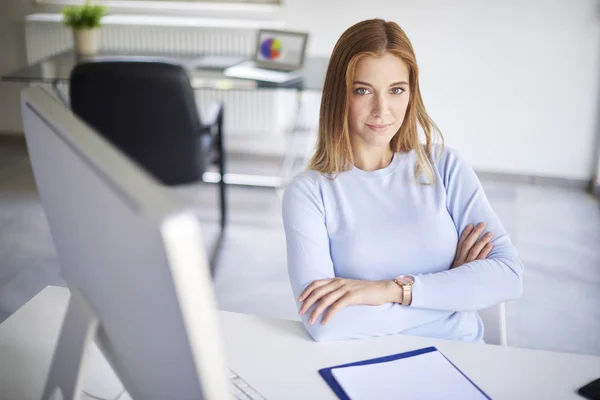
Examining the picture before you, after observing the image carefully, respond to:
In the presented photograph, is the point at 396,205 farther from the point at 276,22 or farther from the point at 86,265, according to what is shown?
the point at 276,22

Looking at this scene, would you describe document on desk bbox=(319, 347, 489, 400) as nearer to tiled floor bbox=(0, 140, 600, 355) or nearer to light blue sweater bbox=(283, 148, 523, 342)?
light blue sweater bbox=(283, 148, 523, 342)

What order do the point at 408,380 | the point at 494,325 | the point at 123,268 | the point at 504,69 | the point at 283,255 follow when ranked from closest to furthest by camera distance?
the point at 123,268, the point at 408,380, the point at 494,325, the point at 283,255, the point at 504,69

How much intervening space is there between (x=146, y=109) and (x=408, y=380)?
80.4 inches

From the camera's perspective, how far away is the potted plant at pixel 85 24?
3.65m

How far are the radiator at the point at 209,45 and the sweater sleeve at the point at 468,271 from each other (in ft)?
9.42

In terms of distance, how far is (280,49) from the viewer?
3.56 meters

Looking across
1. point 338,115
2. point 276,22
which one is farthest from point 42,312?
point 276,22

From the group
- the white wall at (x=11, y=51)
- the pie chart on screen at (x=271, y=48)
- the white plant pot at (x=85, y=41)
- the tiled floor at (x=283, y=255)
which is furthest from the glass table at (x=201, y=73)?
the white wall at (x=11, y=51)

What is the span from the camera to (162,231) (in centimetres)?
55

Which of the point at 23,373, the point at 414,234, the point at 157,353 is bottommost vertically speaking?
the point at 23,373

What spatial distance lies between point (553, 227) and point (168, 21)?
8.56 feet

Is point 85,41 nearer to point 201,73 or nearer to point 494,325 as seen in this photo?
point 201,73

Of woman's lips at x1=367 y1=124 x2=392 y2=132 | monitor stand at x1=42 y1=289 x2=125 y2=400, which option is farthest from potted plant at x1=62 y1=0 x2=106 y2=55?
monitor stand at x1=42 y1=289 x2=125 y2=400

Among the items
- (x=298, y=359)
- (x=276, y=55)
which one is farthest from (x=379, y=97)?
(x=276, y=55)
